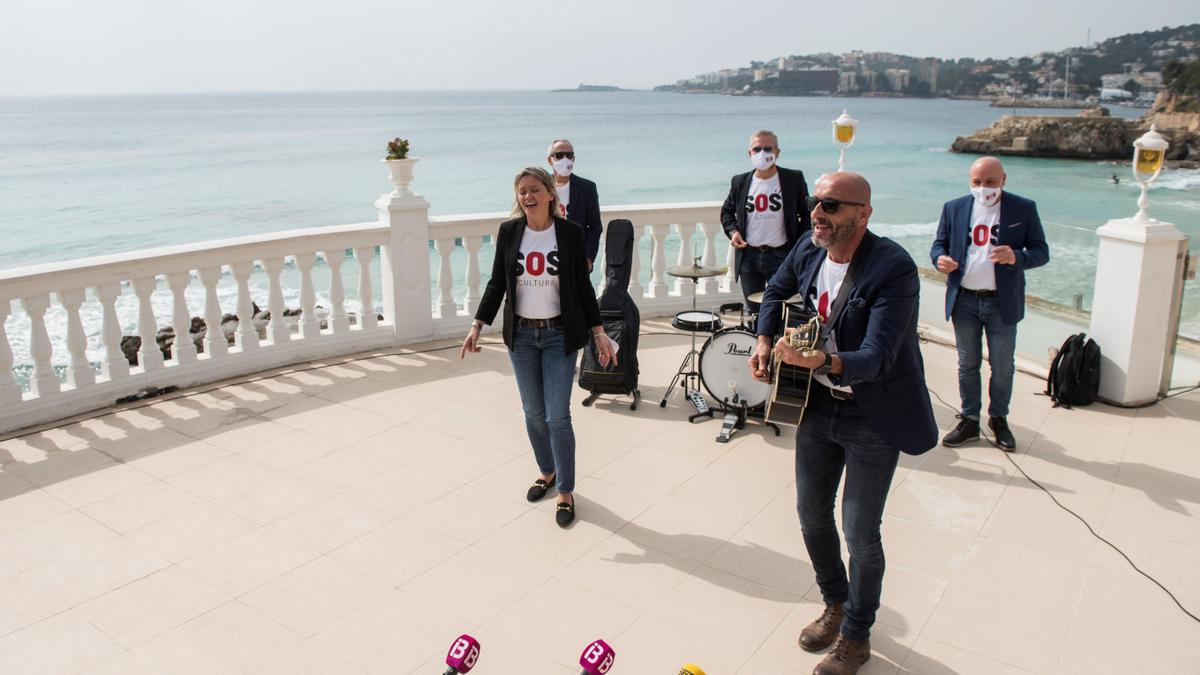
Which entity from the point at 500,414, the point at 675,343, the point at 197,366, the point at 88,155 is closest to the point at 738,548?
the point at 500,414

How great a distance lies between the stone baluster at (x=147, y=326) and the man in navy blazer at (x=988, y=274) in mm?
5201

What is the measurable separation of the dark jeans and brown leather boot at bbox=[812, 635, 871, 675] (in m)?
3.20

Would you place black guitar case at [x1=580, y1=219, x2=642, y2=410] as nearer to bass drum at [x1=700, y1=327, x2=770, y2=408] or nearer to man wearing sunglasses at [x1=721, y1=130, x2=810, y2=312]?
bass drum at [x1=700, y1=327, x2=770, y2=408]

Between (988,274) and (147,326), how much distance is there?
554 centimetres

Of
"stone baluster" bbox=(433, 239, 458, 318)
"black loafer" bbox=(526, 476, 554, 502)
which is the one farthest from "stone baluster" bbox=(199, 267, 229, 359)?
"black loafer" bbox=(526, 476, 554, 502)

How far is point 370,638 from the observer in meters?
3.53

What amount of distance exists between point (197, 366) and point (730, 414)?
386 cm

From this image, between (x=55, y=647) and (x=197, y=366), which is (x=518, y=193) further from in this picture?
(x=197, y=366)

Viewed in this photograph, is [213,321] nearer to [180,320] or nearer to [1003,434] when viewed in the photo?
[180,320]

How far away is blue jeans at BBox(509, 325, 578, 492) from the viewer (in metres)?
4.35

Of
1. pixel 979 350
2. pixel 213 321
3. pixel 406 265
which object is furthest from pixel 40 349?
pixel 979 350

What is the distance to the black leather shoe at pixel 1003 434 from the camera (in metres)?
5.40

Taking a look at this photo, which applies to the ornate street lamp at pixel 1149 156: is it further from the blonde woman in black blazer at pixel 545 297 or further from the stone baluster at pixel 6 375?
the stone baluster at pixel 6 375

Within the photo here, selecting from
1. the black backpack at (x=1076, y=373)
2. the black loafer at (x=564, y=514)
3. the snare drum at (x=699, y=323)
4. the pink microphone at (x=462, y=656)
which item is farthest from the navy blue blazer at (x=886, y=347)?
the black backpack at (x=1076, y=373)
